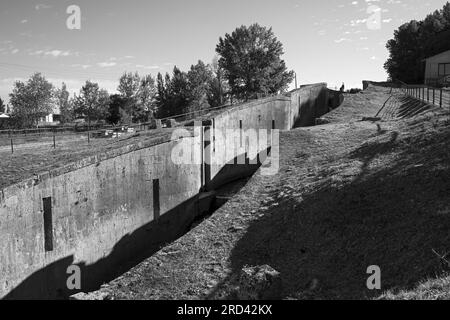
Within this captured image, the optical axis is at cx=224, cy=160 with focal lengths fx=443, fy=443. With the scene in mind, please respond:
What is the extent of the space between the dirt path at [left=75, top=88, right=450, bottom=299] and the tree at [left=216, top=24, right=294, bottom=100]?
1827 inches

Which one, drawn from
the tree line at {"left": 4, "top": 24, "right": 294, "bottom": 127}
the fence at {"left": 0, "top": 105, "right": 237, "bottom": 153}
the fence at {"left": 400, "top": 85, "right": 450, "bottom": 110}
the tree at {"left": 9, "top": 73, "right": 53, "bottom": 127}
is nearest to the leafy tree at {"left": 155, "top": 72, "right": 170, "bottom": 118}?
the tree line at {"left": 4, "top": 24, "right": 294, "bottom": 127}

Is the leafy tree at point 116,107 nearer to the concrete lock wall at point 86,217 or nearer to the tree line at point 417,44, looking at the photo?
the tree line at point 417,44

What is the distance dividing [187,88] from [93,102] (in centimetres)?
1210

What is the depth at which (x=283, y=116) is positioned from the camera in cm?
2675

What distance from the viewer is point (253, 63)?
196 feet

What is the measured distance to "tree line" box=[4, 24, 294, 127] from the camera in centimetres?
5622

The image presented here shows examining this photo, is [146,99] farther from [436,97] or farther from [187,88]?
[436,97]

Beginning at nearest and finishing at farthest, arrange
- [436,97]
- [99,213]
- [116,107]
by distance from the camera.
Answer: [99,213], [436,97], [116,107]

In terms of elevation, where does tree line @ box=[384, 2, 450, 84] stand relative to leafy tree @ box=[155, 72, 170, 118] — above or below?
above

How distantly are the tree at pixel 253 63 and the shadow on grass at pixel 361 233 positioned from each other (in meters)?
48.3

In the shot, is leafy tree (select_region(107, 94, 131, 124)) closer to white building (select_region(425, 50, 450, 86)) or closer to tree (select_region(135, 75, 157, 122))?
tree (select_region(135, 75, 157, 122))

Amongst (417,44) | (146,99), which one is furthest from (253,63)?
(417,44)
